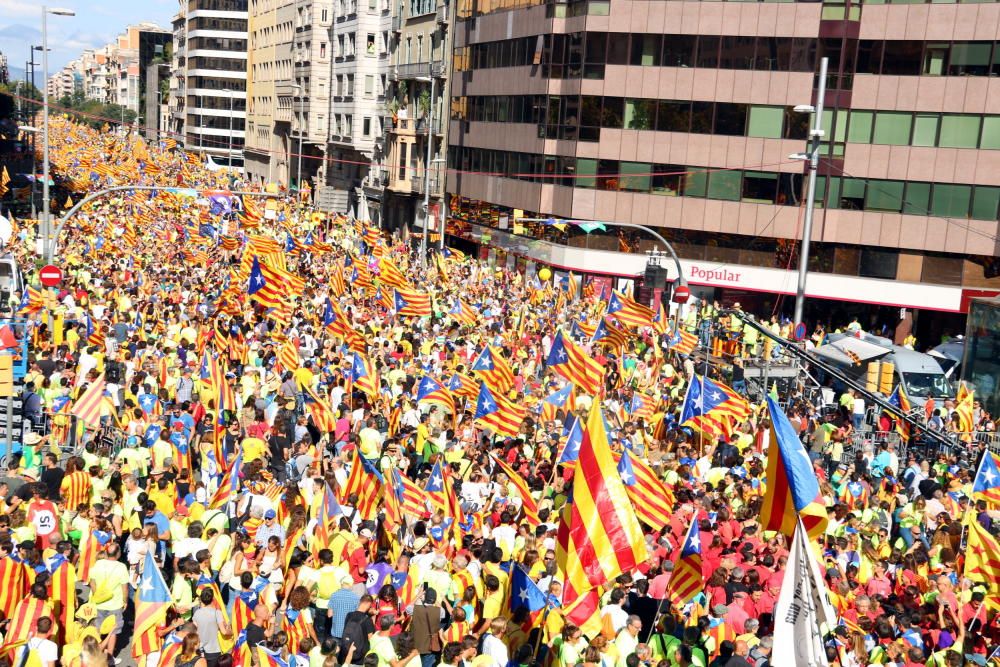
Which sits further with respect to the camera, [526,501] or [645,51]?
[645,51]

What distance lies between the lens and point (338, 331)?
78.7 feet

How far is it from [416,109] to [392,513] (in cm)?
5421

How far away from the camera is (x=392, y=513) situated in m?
13.5

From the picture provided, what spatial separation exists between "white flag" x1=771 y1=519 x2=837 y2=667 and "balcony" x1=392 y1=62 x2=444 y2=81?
2060 inches

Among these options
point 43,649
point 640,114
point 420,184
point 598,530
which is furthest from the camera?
point 420,184

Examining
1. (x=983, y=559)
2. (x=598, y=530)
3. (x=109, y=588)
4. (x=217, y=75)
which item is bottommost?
(x=109, y=588)

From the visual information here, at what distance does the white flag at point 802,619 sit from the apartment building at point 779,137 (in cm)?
3415

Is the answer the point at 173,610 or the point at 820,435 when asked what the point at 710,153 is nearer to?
the point at 820,435

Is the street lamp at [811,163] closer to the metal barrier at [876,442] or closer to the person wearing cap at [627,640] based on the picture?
the metal barrier at [876,442]

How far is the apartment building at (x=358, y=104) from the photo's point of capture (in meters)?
74.9

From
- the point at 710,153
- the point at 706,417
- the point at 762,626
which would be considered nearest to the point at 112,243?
the point at 710,153

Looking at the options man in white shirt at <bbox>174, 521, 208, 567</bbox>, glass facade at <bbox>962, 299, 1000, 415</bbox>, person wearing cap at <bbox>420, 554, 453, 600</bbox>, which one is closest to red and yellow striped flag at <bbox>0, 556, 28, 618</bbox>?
man in white shirt at <bbox>174, 521, 208, 567</bbox>

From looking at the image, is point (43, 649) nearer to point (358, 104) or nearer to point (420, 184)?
point (420, 184)

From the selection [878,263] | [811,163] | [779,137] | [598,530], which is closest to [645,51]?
[779,137]
